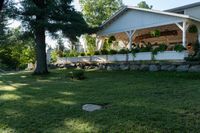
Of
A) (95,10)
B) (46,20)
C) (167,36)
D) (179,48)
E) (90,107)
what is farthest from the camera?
(95,10)

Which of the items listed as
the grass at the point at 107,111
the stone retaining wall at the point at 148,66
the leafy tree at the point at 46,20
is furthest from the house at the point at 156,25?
the grass at the point at 107,111

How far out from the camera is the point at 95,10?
37.4m

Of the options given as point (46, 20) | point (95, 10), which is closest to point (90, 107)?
point (46, 20)

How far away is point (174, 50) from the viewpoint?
16125 mm

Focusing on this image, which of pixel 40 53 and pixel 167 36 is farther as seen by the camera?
pixel 167 36

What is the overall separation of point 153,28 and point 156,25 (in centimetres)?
252

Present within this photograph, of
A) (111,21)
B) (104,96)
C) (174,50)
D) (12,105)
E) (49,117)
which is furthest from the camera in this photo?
(111,21)

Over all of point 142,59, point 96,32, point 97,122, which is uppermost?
point 96,32

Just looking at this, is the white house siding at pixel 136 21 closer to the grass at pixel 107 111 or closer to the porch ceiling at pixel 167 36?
the porch ceiling at pixel 167 36

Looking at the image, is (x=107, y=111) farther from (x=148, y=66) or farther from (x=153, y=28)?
(x=153, y=28)

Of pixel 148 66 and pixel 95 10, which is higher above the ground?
pixel 95 10

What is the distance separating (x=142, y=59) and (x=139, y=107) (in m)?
10.9

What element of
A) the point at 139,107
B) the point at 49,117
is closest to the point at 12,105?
the point at 49,117

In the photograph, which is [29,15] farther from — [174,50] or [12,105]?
[12,105]
